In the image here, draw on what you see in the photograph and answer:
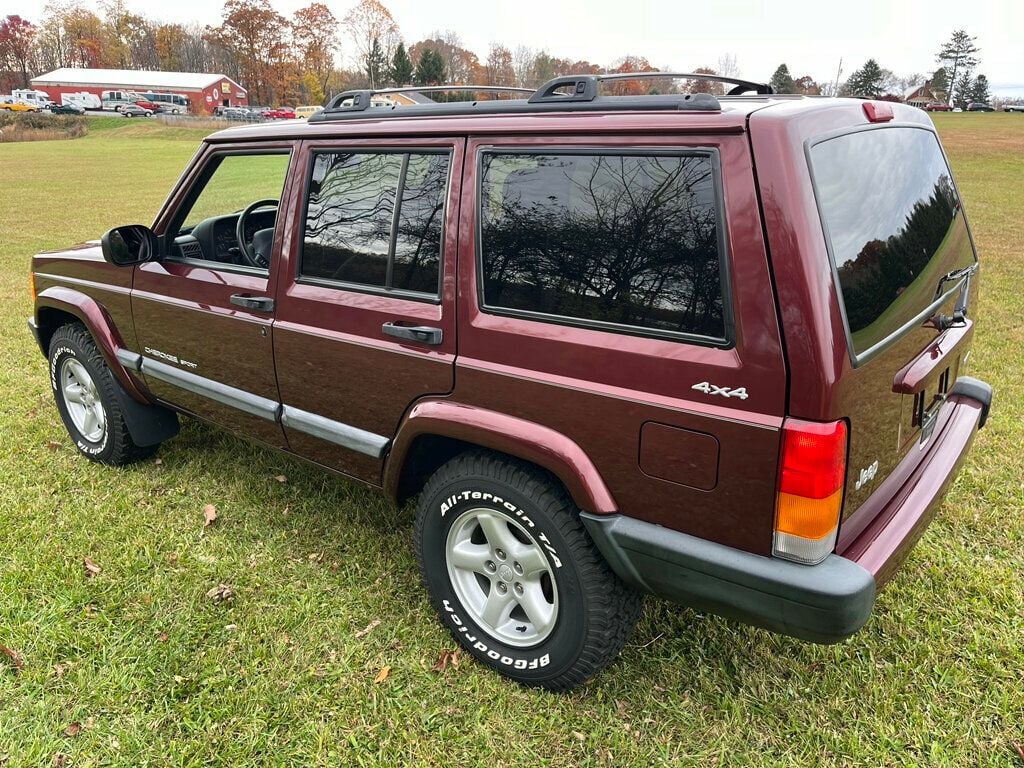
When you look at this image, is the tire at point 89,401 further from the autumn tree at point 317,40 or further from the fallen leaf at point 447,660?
the autumn tree at point 317,40

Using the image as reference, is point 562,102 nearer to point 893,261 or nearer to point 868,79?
point 893,261

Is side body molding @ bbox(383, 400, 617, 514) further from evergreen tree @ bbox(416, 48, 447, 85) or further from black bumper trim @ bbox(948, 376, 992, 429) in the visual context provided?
evergreen tree @ bbox(416, 48, 447, 85)

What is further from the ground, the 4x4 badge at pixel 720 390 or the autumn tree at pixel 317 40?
the autumn tree at pixel 317 40

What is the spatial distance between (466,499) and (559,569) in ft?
1.34

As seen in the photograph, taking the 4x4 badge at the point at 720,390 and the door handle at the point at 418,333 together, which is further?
the door handle at the point at 418,333

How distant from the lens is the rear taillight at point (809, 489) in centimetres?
187

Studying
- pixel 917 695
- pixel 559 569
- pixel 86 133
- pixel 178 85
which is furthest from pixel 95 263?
pixel 178 85

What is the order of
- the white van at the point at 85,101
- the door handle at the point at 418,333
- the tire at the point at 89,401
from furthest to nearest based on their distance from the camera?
the white van at the point at 85,101 < the tire at the point at 89,401 < the door handle at the point at 418,333

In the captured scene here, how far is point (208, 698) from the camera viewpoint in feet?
8.61

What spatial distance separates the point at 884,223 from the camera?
2.21m

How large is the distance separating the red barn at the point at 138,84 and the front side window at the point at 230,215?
282 ft

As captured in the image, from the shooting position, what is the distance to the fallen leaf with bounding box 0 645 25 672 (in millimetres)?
2764

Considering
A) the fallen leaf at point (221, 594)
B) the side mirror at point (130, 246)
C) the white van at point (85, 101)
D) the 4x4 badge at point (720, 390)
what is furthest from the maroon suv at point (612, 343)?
the white van at point (85, 101)

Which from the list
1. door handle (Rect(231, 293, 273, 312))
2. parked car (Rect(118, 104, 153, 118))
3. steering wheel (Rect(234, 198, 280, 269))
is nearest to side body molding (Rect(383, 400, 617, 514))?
door handle (Rect(231, 293, 273, 312))
